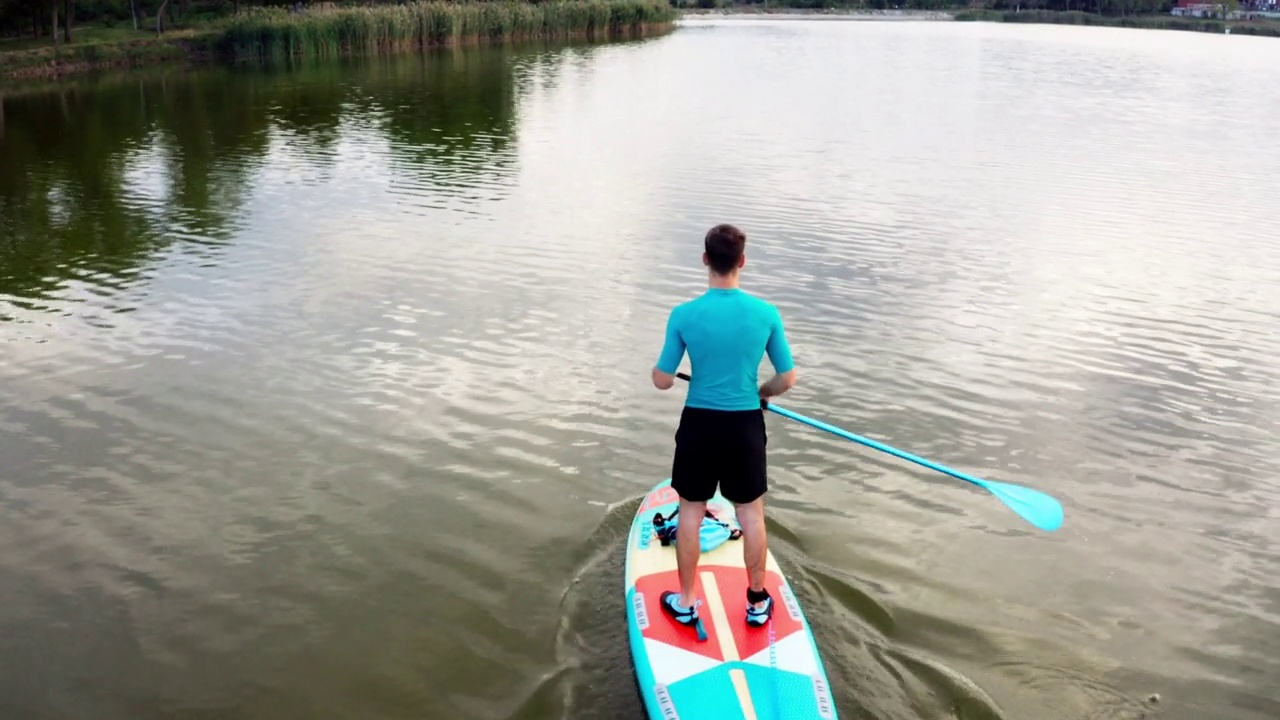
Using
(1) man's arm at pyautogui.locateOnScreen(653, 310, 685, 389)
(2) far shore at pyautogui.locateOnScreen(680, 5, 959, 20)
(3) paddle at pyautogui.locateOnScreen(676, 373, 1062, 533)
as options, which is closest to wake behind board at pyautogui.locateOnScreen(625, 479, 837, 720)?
(3) paddle at pyautogui.locateOnScreen(676, 373, 1062, 533)

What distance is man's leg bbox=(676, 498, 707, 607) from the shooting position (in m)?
5.19

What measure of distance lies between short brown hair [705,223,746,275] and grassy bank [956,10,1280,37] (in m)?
95.8

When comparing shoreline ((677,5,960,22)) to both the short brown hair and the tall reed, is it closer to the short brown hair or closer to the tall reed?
the tall reed

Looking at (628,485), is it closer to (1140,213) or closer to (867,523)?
(867,523)

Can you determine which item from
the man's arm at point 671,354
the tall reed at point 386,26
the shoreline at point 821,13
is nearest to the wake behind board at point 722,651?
the man's arm at point 671,354

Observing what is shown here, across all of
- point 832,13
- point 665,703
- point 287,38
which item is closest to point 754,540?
point 665,703

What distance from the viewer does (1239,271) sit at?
1313 centimetres

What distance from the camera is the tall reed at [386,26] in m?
45.6

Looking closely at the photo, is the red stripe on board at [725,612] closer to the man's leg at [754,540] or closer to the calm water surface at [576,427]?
the man's leg at [754,540]

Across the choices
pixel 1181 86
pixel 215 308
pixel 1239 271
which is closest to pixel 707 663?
pixel 215 308

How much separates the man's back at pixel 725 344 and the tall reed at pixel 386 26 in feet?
150

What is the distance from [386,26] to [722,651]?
160ft

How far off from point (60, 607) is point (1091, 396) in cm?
856

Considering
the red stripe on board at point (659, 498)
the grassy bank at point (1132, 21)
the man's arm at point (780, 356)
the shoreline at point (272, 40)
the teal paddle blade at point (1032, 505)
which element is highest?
the grassy bank at point (1132, 21)
